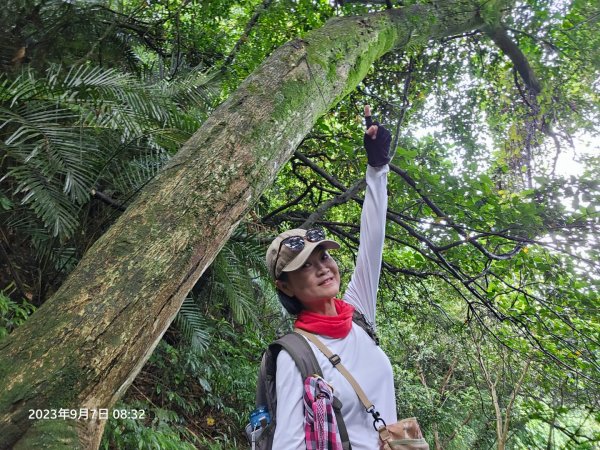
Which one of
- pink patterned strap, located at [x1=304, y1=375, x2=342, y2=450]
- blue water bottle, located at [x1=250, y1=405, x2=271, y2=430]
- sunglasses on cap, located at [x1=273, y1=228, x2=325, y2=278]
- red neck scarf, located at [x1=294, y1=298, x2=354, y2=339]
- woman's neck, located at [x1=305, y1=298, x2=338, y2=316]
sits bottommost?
blue water bottle, located at [x1=250, y1=405, x2=271, y2=430]

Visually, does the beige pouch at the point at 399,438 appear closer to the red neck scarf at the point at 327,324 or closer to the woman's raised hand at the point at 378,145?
the red neck scarf at the point at 327,324

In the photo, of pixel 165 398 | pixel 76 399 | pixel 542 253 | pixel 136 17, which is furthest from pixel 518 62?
pixel 76 399

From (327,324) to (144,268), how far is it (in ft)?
2.25

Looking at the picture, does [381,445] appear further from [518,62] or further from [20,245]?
[518,62]

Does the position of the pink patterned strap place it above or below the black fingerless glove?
below

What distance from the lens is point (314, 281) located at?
5.69 ft

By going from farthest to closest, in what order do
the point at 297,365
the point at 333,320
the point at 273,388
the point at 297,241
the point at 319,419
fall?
the point at 297,241, the point at 333,320, the point at 273,388, the point at 297,365, the point at 319,419

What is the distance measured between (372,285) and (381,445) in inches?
27.6

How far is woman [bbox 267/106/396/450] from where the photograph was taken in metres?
1.44

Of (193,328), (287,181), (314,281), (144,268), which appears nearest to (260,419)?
(314,281)

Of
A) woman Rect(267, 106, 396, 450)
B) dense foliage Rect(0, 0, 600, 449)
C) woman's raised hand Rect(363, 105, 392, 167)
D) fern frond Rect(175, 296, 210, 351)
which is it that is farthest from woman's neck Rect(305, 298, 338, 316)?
fern frond Rect(175, 296, 210, 351)

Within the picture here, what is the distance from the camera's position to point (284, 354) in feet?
4.93

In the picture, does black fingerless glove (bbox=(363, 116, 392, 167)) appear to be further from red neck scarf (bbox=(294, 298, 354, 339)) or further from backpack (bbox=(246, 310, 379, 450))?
backpack (bbox=(246, 310, 379, 450))

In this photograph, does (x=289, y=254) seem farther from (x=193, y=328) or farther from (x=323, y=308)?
(x=193, y=328)
